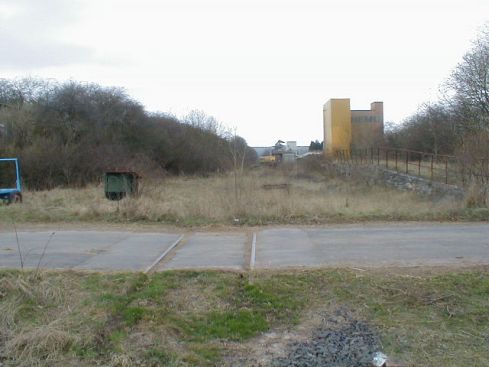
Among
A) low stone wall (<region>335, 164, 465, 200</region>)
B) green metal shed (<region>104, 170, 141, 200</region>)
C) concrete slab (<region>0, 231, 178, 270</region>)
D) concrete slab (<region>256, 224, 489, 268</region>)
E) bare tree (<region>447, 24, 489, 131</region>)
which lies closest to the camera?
concrete slab (<region>256, 224, 489, 268</region>)

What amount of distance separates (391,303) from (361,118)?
58.9 m

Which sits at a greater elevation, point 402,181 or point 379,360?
point 402,181

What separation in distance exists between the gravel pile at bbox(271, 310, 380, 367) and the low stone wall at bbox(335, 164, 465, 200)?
459 inches

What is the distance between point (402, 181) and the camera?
2677 centimetres

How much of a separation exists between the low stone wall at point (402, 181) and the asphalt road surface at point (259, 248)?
6393 millimetres

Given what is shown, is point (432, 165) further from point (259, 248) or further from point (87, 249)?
point (87, 249)

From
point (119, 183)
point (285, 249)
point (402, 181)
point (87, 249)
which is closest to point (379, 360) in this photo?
point (285, 249)

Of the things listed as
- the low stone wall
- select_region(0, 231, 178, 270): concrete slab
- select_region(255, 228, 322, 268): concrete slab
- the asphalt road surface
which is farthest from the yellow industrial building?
select_region(0, 231, 178, 270): concrete slab

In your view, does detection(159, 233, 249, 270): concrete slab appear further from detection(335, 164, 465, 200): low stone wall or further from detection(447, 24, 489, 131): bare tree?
detection(447, 24, 489, 131): bare tree

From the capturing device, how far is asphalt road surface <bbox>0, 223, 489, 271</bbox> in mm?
7480

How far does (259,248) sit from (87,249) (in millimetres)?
3487

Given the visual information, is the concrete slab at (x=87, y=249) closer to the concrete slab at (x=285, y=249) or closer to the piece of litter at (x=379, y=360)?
the concrete slab at (x=285, y=249)

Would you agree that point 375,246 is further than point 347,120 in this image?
No

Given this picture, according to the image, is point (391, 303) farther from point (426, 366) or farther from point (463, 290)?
point (426, 366)
